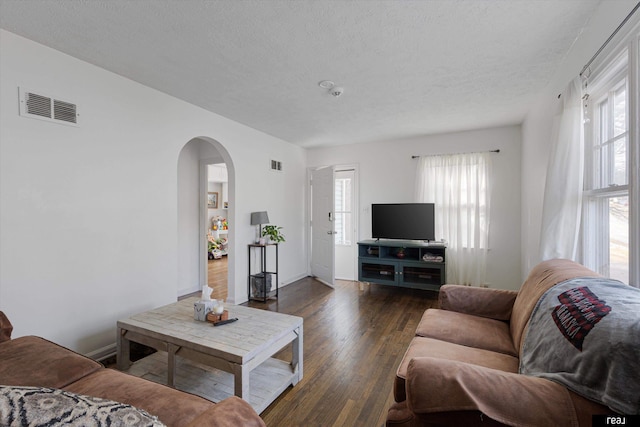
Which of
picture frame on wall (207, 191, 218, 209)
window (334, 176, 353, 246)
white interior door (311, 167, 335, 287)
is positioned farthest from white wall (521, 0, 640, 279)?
picture frame on wall (207, 191, 218, 209)

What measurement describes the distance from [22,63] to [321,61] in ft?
7.00

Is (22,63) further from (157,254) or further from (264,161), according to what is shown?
(264,161)

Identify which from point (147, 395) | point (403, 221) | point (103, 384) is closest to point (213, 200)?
point (403, 221)

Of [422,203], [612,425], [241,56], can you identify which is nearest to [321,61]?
[241,56]

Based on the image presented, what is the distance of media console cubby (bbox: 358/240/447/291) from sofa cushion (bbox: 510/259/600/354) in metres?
2.13

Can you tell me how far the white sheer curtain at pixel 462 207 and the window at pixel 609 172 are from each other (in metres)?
2.28

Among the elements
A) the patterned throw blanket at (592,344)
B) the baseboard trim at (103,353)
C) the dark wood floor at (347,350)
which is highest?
the patterned throw blanket at (592,344)

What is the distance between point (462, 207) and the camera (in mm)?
4266

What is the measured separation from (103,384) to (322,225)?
3.91m

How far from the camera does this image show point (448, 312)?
85.9 inches

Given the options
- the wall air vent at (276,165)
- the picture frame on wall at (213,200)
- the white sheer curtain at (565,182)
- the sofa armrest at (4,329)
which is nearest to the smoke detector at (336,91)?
the white sheer curtain at (565,182)

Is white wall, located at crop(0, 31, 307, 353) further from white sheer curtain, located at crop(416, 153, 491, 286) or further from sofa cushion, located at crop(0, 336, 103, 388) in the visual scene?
white sheer curtain, located at crop(416, 153, 491, 286)

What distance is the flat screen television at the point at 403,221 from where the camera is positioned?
14.0ft

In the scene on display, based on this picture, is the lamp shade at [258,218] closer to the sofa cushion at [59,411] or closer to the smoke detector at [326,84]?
the smoke detector at [326,84]
